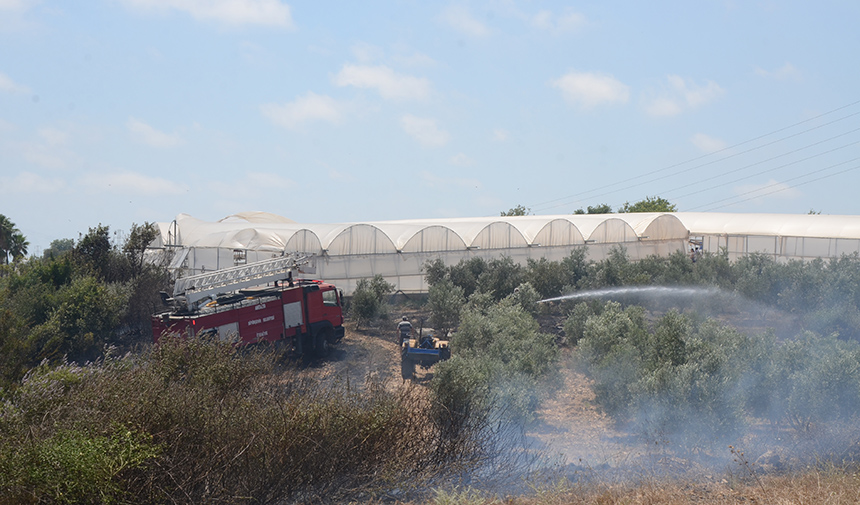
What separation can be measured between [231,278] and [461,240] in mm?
14447

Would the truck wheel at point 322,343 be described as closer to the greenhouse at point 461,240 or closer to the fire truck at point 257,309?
the fire truck at point 257,309

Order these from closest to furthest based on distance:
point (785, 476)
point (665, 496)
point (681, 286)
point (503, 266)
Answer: point (665, 496), point (785, 476), point (681, 286), point (503, 266)

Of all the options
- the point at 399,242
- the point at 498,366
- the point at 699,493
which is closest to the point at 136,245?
the point at 399,242

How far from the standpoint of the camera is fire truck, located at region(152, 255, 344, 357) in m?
15.4

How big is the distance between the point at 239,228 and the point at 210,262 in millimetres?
2410

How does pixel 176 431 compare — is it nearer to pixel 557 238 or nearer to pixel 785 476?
pixel 785 476

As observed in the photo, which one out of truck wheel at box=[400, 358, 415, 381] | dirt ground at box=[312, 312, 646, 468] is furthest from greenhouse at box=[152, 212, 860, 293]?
truck wheel at box=[400, 358, 415, 381]

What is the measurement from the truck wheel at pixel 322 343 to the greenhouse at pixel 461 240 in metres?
6.49

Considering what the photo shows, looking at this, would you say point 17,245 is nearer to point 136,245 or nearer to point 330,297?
point 136,245

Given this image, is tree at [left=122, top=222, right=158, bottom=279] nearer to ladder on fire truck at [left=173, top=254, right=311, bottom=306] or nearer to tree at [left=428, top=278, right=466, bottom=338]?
ladder on fire truck at [left=173, top=254, right=311, bottom=306]

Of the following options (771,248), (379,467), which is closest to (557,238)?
(771,248)

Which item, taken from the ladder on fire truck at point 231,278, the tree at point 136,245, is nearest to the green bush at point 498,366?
the ladder on fire truck at point 231,278

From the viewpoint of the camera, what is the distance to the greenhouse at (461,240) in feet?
90.4

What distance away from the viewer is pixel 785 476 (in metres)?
8.23
